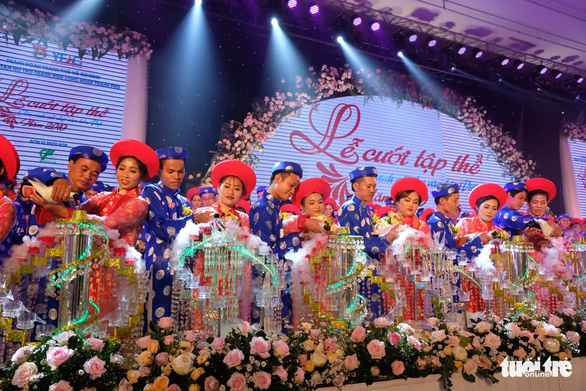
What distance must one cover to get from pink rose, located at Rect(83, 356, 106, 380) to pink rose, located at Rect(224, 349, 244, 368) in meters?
0.48

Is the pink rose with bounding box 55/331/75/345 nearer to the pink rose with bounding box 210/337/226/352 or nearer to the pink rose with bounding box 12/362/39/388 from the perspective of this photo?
the pink rose with bounding box 12/362/39/388

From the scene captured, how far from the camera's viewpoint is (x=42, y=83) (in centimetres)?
541

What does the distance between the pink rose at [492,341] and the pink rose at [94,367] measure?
204 centimetres

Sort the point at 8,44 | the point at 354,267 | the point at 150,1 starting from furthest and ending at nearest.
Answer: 1. the point at 150,1
2. the point at 8,44
3. the point at 354,267

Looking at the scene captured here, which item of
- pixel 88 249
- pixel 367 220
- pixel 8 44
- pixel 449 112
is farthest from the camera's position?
pixel 449 112

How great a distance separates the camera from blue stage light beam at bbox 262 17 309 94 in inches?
271

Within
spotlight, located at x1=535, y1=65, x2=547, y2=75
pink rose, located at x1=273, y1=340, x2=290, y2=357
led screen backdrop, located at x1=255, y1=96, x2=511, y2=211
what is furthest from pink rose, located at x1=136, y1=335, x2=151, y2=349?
spotlight, located at x1=535, y1=65, x2=547, y2=75

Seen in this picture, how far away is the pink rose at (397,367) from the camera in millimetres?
2305

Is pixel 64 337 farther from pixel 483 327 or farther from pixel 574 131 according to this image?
pixel 574 131

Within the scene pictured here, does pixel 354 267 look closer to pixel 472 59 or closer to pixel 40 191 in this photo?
pixel 40 191

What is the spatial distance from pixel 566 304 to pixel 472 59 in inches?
234

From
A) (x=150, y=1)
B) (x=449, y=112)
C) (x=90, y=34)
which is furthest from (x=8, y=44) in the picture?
(x=449, y=112)

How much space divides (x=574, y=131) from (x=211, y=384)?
1038 centimetres

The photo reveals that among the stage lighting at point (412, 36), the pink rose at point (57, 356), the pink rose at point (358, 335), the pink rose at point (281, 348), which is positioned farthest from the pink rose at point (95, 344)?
the stage lighting at point (412, 36)
